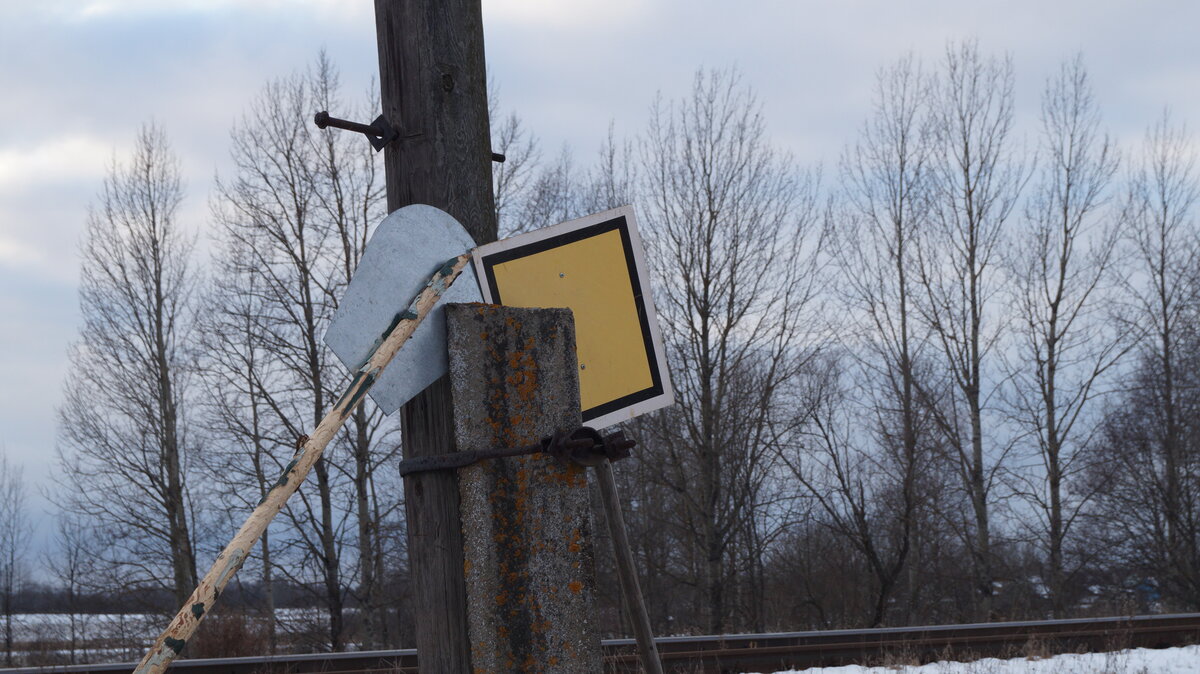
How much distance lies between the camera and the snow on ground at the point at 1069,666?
6.89 metres

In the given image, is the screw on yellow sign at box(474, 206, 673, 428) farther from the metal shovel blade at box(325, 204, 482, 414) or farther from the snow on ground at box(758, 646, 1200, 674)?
the snow on ground at box(758, 646, 1200, 674)

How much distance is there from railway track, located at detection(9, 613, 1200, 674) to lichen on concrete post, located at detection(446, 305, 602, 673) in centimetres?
447

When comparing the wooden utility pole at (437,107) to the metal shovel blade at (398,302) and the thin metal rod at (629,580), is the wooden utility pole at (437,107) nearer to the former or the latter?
the metal shovel blade at (398,302)

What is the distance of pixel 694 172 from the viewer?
1936 cm

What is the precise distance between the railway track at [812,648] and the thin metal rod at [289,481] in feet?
15.5

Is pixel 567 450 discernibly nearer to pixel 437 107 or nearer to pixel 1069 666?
pixel 437 107

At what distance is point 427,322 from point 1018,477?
80.8ft

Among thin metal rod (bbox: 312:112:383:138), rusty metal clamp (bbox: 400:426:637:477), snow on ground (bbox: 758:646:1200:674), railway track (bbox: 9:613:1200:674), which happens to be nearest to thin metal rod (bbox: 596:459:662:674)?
rusty metal clamp (bbox: 400:426:637:477)

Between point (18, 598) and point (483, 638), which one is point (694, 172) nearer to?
point (483, 638)

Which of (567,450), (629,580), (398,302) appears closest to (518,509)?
(567,450)

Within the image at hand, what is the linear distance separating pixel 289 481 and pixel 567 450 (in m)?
0.53

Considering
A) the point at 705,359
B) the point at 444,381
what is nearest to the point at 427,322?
the point at 444,381

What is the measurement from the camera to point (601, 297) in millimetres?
2141

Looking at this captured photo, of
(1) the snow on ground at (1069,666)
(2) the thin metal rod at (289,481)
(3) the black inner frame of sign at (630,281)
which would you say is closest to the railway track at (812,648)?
(1) the snow on ground at (1069,666)
